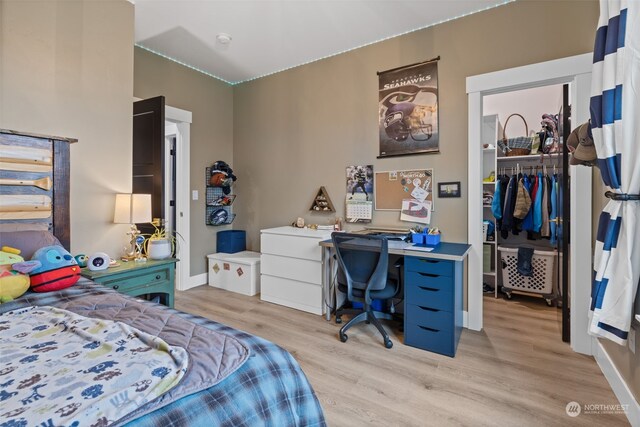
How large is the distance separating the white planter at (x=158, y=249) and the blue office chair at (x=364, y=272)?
136 centimetres

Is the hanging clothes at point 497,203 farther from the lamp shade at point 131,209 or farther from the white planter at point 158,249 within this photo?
the lamp shade at point 131,209

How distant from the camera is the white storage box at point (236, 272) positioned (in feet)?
11.9

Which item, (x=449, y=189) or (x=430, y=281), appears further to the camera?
(x=449, y=189)

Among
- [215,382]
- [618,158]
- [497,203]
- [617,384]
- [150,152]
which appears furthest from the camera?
[497,203]

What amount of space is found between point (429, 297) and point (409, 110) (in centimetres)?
177

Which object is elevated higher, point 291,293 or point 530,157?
point 530,157

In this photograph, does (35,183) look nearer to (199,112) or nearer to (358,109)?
(199,112)

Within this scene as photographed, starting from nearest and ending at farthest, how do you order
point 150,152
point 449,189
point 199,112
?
1. point 449,189
2. point 150,152
3. point 199,112

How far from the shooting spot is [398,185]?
3053 millimetres

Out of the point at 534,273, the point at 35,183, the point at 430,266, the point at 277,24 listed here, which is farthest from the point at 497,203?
the point at 35,183

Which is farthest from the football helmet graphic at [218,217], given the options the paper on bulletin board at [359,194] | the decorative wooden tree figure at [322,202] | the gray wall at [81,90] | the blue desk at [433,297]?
the blue desk at [433,297]

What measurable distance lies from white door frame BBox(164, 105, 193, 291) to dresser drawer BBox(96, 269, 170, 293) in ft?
4.59

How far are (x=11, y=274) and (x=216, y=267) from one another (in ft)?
8.13

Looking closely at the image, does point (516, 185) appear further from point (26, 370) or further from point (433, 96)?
point (26, 370)
